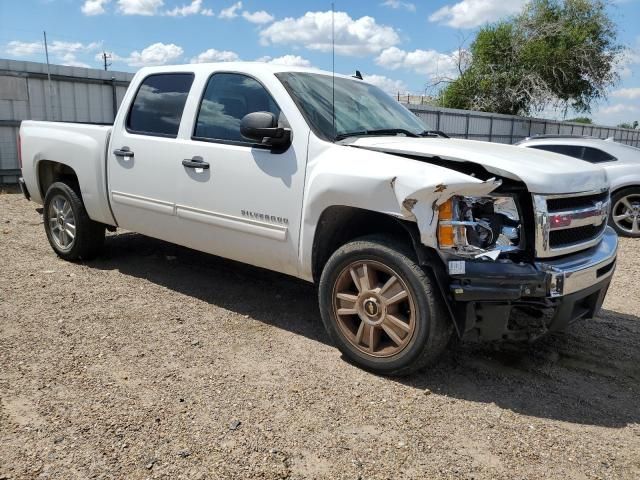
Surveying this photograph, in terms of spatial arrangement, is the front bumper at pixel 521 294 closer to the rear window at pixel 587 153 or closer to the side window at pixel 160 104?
the side window at pixel 160 104

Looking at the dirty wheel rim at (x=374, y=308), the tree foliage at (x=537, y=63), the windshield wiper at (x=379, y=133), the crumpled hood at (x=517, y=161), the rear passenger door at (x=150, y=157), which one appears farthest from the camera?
the tree foliage at (x=537, y=63)

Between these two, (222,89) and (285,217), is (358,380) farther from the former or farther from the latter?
(222,89)

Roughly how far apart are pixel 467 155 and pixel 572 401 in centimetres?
161

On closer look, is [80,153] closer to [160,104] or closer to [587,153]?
[160,104]

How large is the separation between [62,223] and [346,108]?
11.5ft

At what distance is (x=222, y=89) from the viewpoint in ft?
→ 14.9

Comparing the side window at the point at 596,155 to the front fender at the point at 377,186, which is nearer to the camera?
the front fender at the point at 377,186

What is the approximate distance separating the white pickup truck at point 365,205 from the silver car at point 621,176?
210 inches

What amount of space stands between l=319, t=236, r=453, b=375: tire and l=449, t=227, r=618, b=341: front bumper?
18 centimetres

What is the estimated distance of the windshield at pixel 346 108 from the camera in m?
4.02

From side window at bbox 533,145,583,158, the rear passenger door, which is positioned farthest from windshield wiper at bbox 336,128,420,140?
side window at bbox 533,145,583,158

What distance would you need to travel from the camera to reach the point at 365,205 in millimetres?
3512

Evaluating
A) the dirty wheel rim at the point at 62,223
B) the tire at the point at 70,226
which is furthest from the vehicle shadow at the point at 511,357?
the dirty wheel rim at the point at 62,223

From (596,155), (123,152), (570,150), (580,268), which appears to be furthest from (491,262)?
(570,150)
